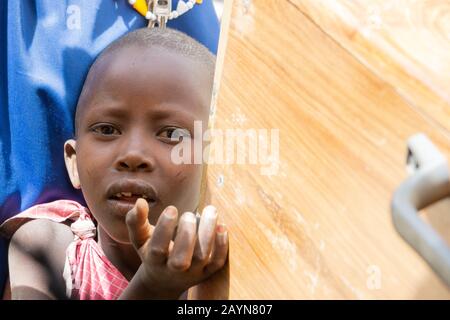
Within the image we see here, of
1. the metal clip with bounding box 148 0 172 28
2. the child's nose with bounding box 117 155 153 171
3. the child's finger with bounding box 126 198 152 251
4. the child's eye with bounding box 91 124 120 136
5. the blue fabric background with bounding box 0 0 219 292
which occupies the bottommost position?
the child's finger with bounding box 126 198 152 251

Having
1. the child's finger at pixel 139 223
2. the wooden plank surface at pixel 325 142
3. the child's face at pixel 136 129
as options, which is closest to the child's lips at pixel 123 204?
the child's face at pixel 136 129

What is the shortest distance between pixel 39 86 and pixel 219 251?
102 cm

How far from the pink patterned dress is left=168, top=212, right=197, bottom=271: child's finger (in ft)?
2.53

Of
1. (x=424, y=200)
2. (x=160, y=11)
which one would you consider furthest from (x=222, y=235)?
(x=160, y=11)

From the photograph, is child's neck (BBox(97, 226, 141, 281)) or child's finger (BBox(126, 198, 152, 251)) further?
child's neck (BBox(97, 226, 141, 281))

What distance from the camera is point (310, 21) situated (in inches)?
36.9

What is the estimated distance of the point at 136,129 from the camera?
1.74 meters

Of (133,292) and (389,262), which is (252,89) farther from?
(133,292)

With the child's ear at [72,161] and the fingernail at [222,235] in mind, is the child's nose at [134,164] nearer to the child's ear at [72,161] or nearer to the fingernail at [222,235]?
the child's ear at [72,161]

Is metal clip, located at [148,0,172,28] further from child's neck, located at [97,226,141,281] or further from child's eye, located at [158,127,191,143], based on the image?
child's neck, located at [97,226,141,281]

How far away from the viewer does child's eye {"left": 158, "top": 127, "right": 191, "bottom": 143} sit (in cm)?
177

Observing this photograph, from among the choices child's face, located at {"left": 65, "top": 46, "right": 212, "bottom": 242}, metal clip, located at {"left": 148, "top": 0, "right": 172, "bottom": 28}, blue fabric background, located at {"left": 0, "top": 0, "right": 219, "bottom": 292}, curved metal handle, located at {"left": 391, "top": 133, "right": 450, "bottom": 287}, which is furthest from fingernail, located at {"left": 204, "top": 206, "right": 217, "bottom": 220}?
metal clip, located at {"left": 148, "top": 0, "right": 172, "bottom": 28}

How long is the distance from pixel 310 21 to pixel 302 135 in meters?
0.14
